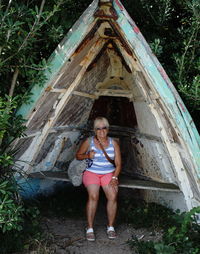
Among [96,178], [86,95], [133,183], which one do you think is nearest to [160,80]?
[96,178]

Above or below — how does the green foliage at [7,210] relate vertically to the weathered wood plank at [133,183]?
below

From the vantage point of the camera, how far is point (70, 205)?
5918 mm

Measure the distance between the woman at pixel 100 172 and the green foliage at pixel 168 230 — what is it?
0.50 m

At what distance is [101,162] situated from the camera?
203 inches

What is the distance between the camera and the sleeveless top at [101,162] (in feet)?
16.8

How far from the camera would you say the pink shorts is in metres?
5.05

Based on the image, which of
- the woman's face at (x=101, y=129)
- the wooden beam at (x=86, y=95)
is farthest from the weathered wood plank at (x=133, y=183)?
the wooden beam at (x=86, y=95)

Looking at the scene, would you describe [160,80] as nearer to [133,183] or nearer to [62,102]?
[62,102]

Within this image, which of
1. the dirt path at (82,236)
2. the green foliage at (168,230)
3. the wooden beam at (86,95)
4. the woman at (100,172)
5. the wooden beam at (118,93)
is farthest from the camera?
the wooden beam at (118,93)

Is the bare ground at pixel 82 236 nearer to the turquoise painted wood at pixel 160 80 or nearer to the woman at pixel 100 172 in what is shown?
the woman at pixel 100 172

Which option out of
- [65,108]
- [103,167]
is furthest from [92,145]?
[65,108]

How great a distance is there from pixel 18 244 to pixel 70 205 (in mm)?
1775

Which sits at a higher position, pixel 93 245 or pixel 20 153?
pixel 20 153

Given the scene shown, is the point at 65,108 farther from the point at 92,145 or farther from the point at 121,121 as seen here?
the point at 121,121
